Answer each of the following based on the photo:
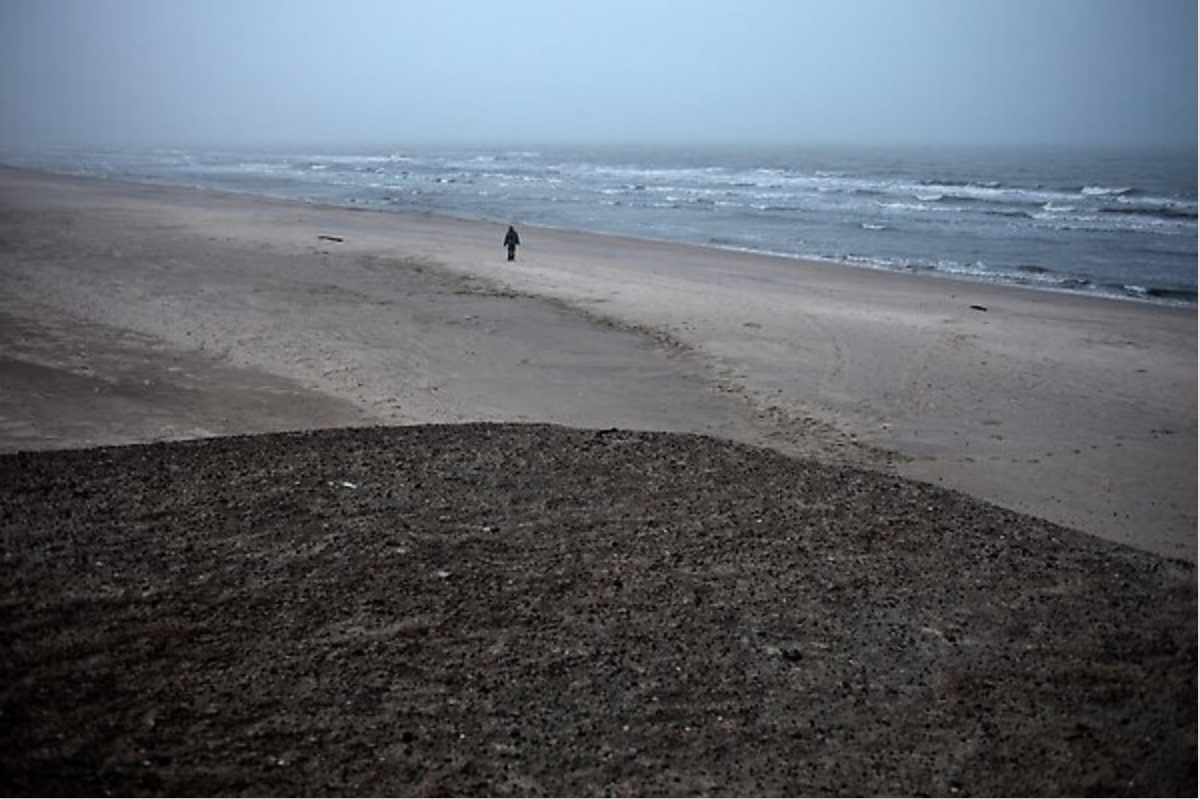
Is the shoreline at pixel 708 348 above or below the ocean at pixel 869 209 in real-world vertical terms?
below

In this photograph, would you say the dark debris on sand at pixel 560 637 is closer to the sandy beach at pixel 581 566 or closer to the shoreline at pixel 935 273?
the sandy beach at pixel 581 566

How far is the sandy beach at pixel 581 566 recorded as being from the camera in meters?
3.88

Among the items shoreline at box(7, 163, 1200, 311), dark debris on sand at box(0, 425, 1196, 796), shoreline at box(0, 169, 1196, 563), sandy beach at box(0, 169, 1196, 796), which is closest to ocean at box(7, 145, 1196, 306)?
shoreline at box(7, 163, 1200, 311)

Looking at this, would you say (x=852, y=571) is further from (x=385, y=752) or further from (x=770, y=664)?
(x=385, y=752)

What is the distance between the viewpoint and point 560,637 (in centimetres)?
479

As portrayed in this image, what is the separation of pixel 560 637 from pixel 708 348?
8555mm

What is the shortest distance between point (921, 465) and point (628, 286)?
10464mm

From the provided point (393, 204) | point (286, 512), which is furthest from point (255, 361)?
point (393, 204)

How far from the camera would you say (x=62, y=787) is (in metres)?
3.53

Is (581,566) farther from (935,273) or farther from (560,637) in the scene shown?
(935,273)

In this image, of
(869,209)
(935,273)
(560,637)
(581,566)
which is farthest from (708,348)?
(869,209)

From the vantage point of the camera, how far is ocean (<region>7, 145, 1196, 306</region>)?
2419 cm

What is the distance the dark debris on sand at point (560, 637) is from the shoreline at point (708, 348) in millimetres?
1833

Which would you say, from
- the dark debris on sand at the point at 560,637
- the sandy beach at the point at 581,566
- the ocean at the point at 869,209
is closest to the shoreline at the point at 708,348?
the sandy beach at the point at 581,566
